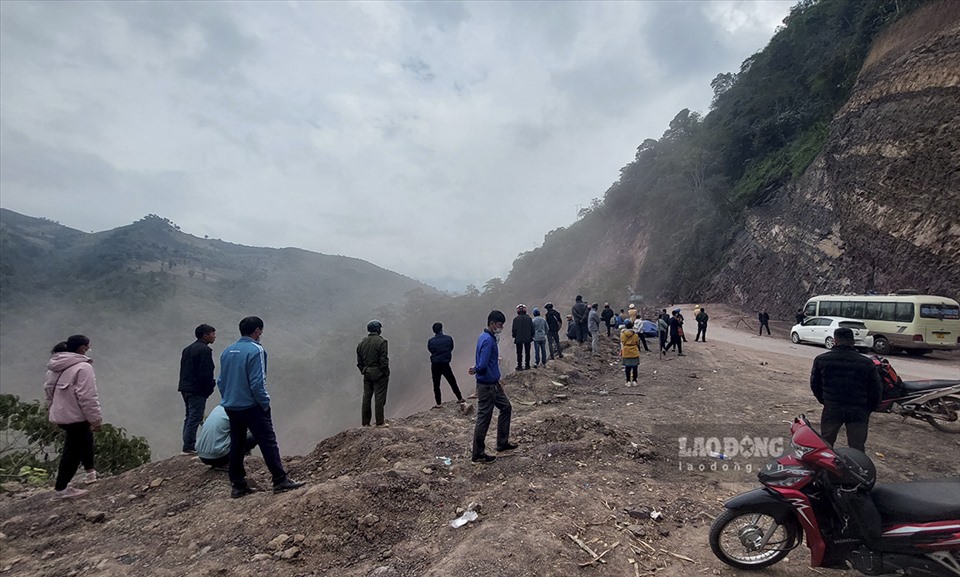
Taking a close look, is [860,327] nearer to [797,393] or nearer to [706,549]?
[797,393]

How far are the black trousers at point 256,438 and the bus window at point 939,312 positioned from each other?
752 inches

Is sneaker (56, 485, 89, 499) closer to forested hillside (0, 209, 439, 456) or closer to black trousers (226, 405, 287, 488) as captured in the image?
black trousers (226, 405, 287, 488)

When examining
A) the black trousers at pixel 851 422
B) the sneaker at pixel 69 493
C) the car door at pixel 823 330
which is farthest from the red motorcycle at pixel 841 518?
the car door at pixel 823 330

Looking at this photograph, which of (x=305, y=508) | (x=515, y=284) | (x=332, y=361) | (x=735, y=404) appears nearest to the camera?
(x=305, y=508)

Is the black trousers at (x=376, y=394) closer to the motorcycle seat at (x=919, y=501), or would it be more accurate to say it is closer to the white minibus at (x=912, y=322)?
the motorcycle seat at (x=919, y=501)

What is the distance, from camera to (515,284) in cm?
5778

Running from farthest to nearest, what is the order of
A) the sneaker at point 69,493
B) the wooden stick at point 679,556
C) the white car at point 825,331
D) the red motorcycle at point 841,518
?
the white car at point 825,331
the sneaker at point 69,493
the wooden stick at point 679,556
the red motorcycle at point 841,518

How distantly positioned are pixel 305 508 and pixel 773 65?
1624 inches

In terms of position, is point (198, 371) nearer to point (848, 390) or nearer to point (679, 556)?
point (679, 556)

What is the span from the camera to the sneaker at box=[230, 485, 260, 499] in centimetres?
448

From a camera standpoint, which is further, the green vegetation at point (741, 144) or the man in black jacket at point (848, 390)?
the green vegetation at point (741, 144)

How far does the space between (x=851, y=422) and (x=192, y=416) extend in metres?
8.00

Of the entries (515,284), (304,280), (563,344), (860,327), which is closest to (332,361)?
(515,284)

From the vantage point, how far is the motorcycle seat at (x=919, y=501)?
2761mm
